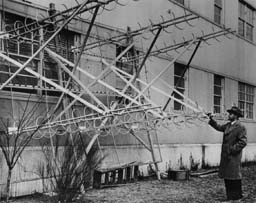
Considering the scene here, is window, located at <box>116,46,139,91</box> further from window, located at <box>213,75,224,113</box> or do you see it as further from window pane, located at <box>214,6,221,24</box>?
window pane, located at <box>214,6,221,24</box>

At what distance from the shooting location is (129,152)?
38.6ft

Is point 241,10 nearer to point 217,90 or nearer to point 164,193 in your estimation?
point 217,90

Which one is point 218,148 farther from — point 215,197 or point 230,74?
point 215,197

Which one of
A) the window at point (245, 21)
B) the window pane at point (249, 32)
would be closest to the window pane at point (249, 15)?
the window at point (245, 21)

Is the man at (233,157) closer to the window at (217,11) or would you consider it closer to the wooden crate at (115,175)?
the wooden crate at (115,175)

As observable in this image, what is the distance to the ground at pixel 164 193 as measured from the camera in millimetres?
8648

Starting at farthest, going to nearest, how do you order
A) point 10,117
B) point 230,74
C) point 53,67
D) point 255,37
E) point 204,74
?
point 255,37 → point 230,74 → point 204,74 → point 53,67 → point 10,117

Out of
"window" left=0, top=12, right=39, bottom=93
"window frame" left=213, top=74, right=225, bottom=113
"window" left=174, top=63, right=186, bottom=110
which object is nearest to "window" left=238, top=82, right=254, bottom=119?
"window frame" left=213, top=74, right=225, bottom=113

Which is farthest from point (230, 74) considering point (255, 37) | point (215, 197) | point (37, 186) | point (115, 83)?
point (37, 186)

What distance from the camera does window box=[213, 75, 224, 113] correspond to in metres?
16.9

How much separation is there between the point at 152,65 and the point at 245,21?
8.73 meters

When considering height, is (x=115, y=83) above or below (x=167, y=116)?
above

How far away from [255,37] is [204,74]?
6531 millimetres

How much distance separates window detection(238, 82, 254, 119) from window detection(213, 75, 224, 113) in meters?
1.81
